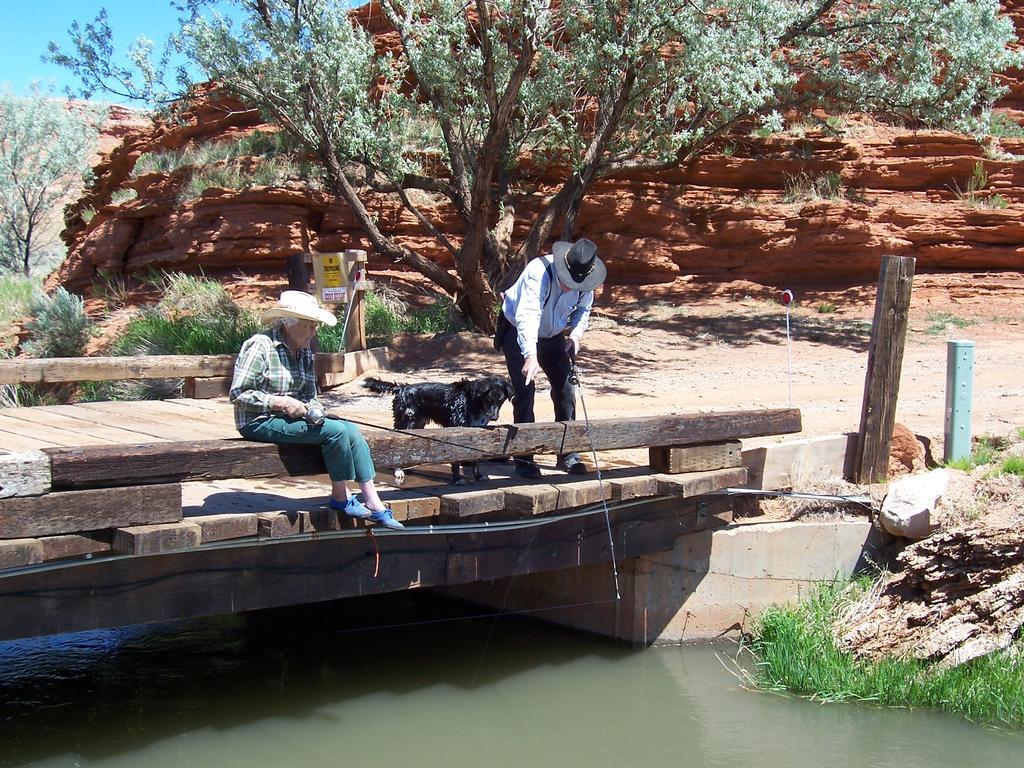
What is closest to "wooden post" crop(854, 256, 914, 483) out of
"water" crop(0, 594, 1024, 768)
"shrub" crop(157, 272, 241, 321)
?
"water" crop(0, 594, 1024, 768)

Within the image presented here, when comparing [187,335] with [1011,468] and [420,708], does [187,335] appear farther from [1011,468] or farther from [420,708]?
[1011,468]

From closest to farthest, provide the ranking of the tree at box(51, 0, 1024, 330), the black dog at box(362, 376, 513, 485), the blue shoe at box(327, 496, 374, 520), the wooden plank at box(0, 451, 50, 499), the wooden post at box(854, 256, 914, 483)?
the wooden plank at box(0, 451, 50, 499)
the blue shoe at box(327, 496, 374, 520)
the black dog at box(362, 376, 513, 485)
the wooden post at box(854, 256, 914, 483)
the tree at box(51, 0, 1024, 330)

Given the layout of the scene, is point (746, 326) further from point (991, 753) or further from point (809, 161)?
point (991, 753)

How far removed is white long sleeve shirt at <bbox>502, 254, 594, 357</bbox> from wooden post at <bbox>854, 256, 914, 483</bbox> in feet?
9.89

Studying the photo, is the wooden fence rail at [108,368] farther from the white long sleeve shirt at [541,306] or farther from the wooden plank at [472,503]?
the wooden plank at [472,503]

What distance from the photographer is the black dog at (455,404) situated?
26.0 ft

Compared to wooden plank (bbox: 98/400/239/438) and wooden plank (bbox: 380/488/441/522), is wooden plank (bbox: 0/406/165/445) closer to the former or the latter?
wooden plank (bbox: 98/400/239/438)

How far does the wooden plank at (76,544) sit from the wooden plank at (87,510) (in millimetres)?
47

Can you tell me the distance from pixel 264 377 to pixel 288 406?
29 cm

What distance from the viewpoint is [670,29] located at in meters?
14.7

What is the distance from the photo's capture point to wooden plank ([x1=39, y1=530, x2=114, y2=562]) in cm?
529

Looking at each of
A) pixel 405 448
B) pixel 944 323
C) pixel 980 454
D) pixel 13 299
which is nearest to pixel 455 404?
pixel 405 448

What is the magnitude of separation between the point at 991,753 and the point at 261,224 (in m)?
16.5

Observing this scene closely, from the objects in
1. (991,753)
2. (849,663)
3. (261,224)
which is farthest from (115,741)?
(261,224)
